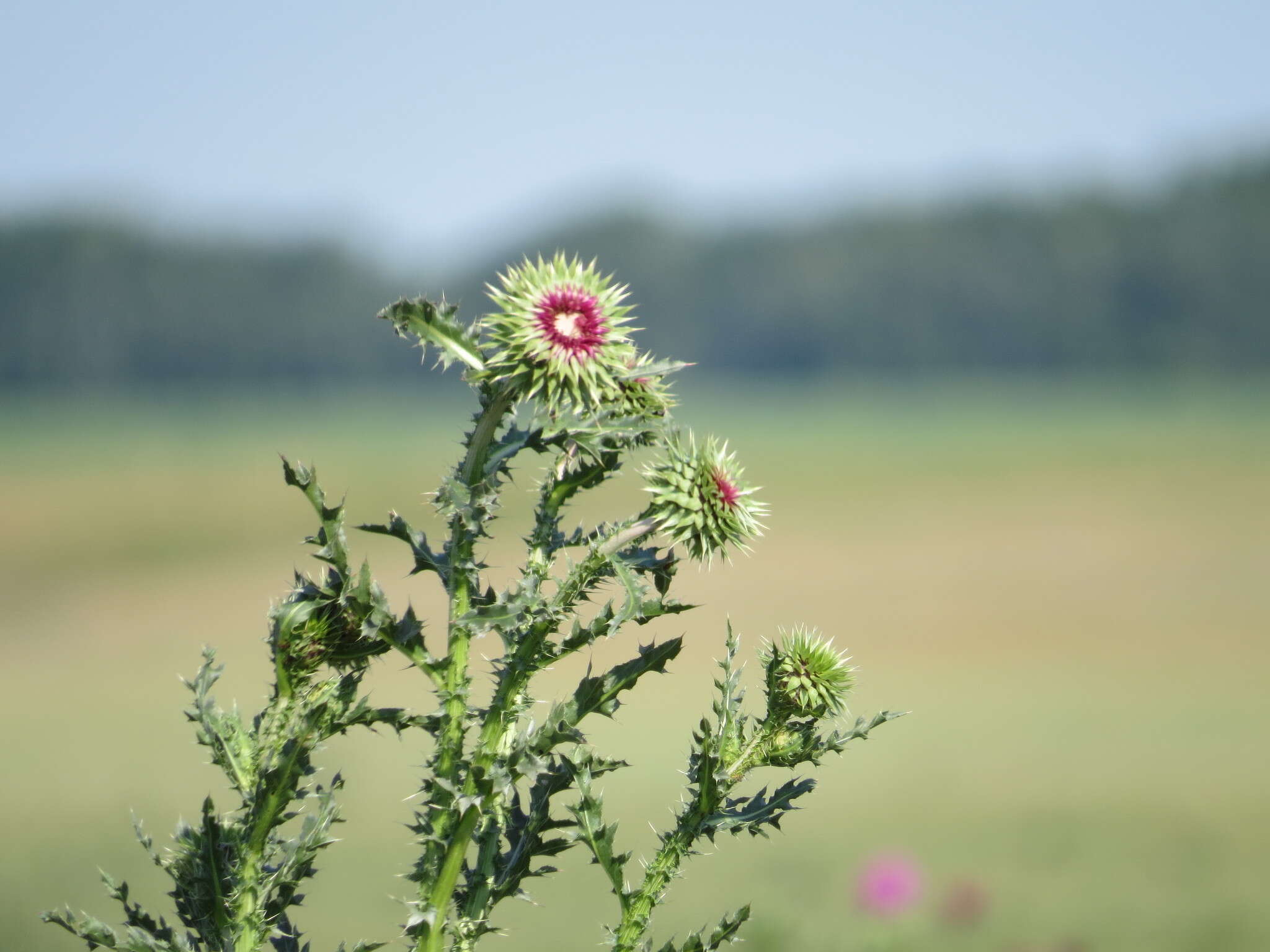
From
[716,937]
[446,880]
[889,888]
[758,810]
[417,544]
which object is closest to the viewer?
[446,880]

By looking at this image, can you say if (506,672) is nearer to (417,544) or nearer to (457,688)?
(457,688)

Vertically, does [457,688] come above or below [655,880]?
above

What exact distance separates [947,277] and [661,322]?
2416 centimetres

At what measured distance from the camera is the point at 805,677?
3.19 m

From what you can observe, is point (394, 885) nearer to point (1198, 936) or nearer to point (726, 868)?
point (726, 868)

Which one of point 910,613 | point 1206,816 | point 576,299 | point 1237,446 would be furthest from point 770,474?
point 576,299

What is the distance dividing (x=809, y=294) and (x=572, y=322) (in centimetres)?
10628

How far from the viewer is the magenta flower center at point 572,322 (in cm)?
291

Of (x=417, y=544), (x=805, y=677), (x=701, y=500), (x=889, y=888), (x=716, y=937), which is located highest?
(x=889, y=888)

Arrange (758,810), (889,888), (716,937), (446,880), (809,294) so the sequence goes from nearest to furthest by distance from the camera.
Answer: (446,880)
(716,937)
(758,810)
(889,888)
(809,294)

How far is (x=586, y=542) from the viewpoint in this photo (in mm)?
2941

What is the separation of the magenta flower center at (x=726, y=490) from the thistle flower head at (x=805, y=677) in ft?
1.32

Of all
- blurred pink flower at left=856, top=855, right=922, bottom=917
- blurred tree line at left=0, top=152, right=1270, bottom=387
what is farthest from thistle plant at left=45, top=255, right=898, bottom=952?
blurred tree line at left=0, top=152, right=1270, bottom=387

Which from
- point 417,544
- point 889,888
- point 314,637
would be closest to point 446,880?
point 314,637
